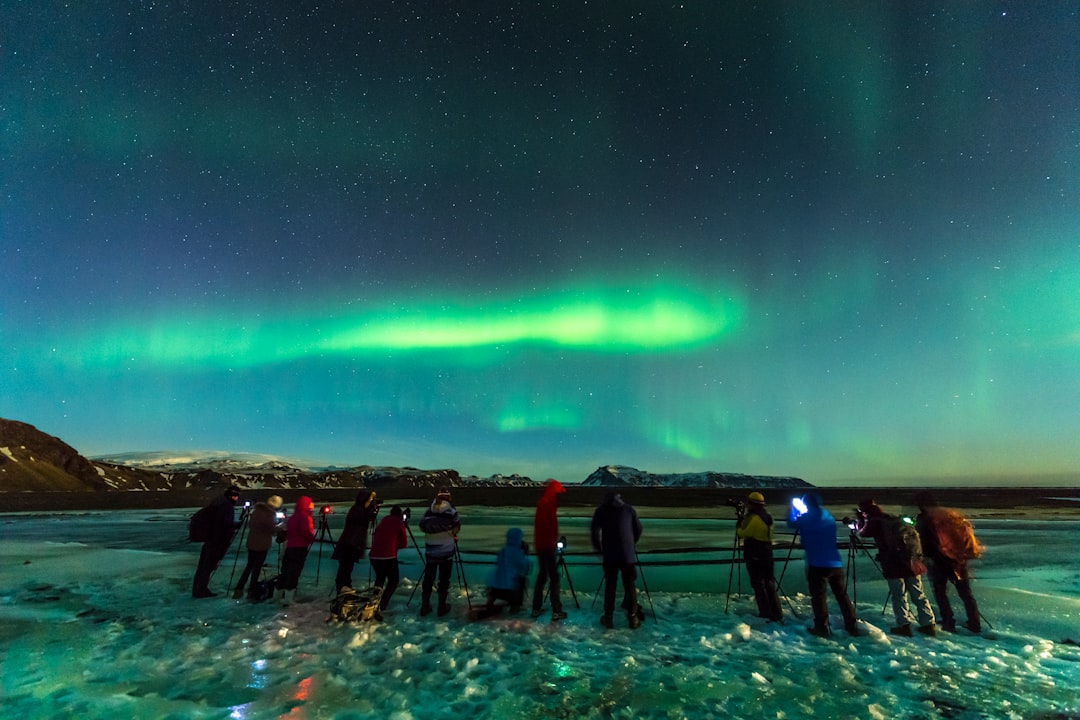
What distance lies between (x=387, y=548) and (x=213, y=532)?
14.5 feet

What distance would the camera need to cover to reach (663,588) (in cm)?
1505

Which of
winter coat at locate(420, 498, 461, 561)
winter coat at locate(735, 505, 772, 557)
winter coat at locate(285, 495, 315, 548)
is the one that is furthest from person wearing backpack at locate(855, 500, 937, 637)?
winter coat at locate(285, 495, 315, 548)

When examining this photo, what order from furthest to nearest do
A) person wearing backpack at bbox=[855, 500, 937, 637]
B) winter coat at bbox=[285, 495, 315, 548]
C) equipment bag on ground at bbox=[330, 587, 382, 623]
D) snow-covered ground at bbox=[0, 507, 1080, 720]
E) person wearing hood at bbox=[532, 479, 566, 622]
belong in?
winter coat at bbox=[285, 495, 315, 548] → person wearing hood at bbox=[532, 479, 566, 622] → equipment bag on ground at bbox=[330, 587, 382, 623] → person wearing backpack at bbox=[855, 500, 937, 637] → snow-covered ground at bbox=[0, 507, 1080, 720]

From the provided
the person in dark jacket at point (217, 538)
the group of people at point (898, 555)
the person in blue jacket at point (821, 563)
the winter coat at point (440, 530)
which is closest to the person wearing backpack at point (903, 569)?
the group of people at point (898, 555)

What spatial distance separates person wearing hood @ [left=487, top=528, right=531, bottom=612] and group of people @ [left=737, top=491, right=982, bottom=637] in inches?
170

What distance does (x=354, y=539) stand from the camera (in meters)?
11.3

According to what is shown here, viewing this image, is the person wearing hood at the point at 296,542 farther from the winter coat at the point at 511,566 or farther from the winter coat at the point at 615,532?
the winter coat at the point at 615,532

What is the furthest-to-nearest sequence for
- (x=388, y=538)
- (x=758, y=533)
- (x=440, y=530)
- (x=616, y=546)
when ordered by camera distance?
(x=388, y=538) → (x=440, y=530) → (x=758, y=533) → (x=616, y=546)

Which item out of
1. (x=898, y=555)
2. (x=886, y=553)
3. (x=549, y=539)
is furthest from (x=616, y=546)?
(x=898, y=555)

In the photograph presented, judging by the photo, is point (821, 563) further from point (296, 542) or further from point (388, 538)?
point (296, 542)

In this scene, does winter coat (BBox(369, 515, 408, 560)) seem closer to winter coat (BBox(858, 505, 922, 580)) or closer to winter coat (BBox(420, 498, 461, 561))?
winter coat (BBox(420, 498, 461, 561))

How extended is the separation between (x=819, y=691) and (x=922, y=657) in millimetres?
2582

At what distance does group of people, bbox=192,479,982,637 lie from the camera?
31.1 ft

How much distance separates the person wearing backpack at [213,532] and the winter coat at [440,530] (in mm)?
4957
